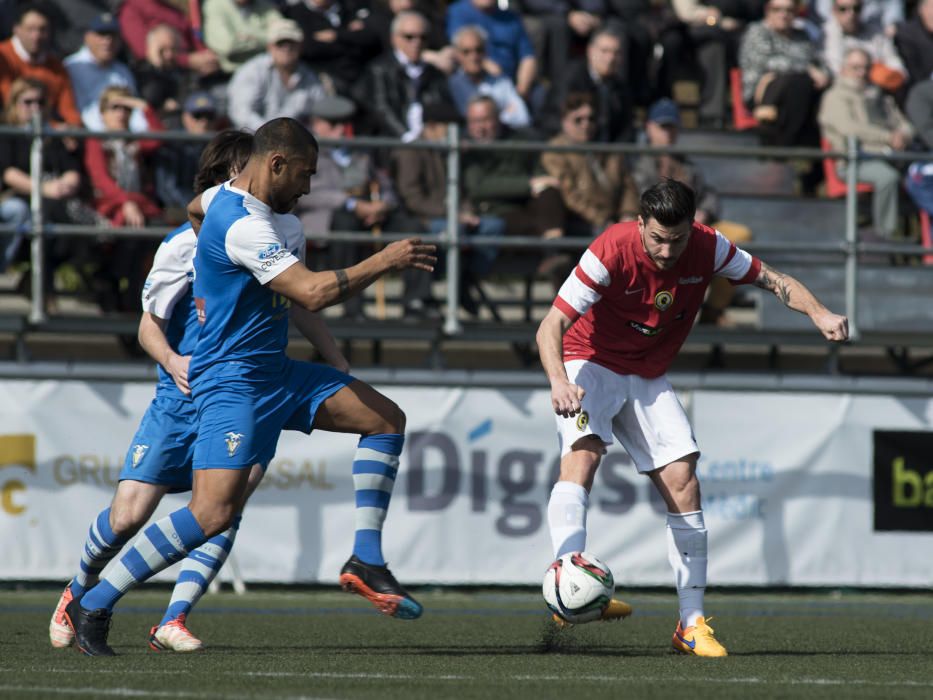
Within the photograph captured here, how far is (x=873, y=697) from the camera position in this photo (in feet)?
18.5

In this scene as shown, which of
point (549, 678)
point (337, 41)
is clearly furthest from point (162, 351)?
point (337, 41)

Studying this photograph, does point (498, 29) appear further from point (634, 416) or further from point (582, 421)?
point (582, 421)

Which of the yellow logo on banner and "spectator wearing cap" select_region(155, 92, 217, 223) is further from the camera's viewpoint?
"spectator wearing cap" select_region(155, 92, 217, 223)

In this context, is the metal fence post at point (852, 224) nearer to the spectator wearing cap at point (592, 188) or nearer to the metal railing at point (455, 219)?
the metal railing at point (455, 219)

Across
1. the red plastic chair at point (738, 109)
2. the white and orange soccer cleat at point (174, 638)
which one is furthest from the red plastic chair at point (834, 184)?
the white and orange soccer cleat at point (174, 638)

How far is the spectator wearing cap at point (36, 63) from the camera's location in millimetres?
12758

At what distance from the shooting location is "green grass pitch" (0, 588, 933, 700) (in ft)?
18.9

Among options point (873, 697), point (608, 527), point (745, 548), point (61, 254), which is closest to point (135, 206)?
point (61, 254)

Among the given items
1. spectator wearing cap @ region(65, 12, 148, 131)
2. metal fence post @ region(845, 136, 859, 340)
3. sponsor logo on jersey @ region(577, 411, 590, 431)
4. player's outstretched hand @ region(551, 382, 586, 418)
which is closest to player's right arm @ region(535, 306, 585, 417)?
player's outstretched hand @ region(551, 382, 586, 418)

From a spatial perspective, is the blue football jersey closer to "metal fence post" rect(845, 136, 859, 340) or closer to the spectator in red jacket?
the spectator in red jacket

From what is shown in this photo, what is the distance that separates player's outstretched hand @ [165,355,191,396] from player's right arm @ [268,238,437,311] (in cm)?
87

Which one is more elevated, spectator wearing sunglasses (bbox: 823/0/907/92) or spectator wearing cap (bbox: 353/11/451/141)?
spectator wearing sunglasses (bbox: 823/0/907/92)

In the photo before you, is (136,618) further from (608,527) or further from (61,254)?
(608,527)

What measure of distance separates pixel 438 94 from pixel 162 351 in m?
6.69
